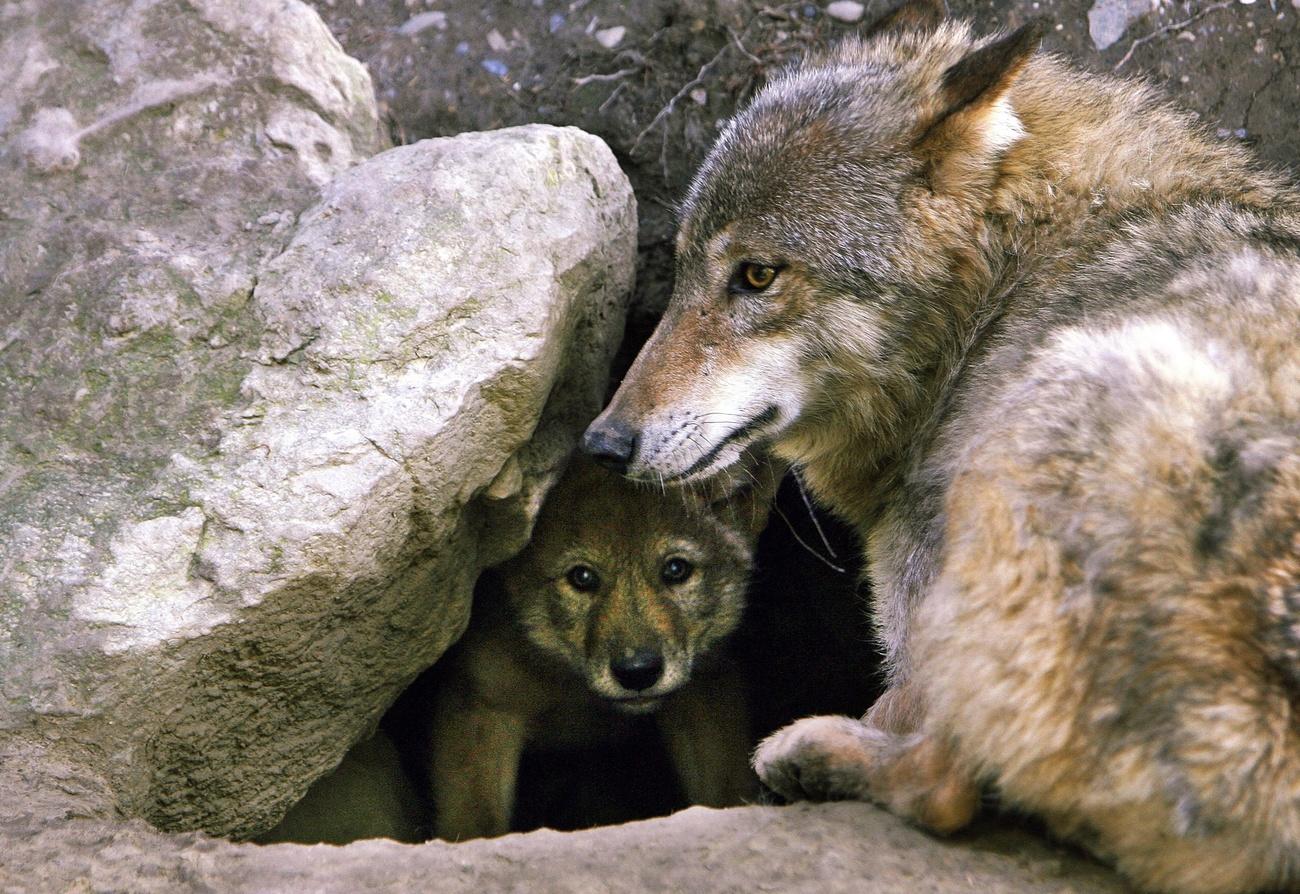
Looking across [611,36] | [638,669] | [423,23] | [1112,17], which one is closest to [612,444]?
[638,669]

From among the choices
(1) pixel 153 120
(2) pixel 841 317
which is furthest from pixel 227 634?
(2) pixel 841 317

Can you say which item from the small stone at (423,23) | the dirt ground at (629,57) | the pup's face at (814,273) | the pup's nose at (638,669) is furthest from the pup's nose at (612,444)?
the small stone at (423,23)

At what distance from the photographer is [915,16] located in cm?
391

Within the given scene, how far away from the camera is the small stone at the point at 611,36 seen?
439cm

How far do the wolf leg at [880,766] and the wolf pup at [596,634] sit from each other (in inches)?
46.3

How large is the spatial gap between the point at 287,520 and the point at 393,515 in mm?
263

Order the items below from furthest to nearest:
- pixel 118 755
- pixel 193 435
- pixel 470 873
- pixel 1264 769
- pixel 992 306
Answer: pixel 992 306 < pixel 193 435 < pixel 118 755 < pixel 470 873 < pixel 1264 769

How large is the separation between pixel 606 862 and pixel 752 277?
5.40ft

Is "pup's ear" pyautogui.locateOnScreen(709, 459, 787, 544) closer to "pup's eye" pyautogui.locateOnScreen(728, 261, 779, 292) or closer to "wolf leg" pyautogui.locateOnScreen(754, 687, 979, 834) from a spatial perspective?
"pup's eye" pyautogui.locateOnScreen(728, 261, 779, 292)

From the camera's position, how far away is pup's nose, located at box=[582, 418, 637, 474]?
3.16 m

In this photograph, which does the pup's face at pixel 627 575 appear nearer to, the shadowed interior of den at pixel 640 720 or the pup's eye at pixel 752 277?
the shadowed interior of den at pixel 640 720

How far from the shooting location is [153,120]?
330 cm

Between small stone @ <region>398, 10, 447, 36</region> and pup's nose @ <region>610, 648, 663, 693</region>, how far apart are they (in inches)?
94.4

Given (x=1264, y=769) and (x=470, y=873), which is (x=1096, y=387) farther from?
(x=470, y=873)
